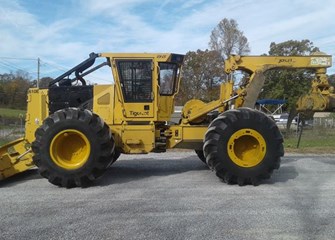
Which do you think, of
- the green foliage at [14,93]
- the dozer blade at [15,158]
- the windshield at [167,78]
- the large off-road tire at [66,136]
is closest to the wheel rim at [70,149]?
the large off-road tire at [66,136]

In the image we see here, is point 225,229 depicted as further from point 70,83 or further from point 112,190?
point 70,83

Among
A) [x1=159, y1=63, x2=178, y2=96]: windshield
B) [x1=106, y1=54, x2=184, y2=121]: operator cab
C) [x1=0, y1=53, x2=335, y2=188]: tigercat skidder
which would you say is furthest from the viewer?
[x1=159, y1=63, x2=178, y2=96]: windshield

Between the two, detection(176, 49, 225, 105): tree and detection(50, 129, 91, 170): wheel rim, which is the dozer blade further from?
detection(176, 49, 225, 105): tree

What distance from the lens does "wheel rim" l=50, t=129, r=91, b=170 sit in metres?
8.34

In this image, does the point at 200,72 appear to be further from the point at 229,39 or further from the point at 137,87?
the point at 137,87

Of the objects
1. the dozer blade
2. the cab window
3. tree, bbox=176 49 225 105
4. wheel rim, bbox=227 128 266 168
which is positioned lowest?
the dozer blade

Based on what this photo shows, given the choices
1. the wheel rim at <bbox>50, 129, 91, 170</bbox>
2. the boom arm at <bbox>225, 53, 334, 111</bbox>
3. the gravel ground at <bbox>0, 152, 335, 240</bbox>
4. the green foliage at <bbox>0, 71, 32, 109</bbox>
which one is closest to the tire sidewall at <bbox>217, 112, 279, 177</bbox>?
the gravel ground at <bbox>0, 152, 335, 240</bbox>

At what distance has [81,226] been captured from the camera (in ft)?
18.2

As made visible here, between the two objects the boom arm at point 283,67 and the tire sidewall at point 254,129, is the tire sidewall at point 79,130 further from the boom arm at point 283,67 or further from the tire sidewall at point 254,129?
the boom arm at point 283,67

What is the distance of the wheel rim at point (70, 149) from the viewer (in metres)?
8.34

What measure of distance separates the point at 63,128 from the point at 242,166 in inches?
150

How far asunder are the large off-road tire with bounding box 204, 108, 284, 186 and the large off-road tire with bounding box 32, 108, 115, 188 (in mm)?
2193

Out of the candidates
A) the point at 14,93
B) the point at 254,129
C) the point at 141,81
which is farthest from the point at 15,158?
the point at 14,93

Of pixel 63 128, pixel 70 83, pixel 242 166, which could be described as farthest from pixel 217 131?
pixel 70 83
